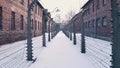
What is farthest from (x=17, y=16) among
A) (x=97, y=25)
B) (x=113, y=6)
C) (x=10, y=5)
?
(x=113, y=6)

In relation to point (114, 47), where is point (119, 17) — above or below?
above

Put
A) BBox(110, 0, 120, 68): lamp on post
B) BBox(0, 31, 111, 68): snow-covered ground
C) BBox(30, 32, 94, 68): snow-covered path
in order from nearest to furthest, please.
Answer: BBox(110, 0, 120, 68): lamp on post < BBox(0, 31, 111, 68): snow-covered ground < BBox(30, 32, 94, 68): snow-covered path

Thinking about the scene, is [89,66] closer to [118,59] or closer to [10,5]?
[118,59]

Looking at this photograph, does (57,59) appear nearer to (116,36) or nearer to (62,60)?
(62,60)

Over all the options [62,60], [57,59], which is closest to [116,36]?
[62,60]

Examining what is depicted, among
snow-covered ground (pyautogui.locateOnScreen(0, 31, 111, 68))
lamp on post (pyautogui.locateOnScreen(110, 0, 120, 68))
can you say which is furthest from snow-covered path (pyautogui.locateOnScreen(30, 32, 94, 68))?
lamp on post (pyautogui.locateOnScreen(110, 0, 120, 68))

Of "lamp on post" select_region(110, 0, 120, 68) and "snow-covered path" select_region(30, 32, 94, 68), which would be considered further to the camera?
"snow-covered path" select_region(30, 32, 94, 68)

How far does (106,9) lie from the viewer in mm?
20766

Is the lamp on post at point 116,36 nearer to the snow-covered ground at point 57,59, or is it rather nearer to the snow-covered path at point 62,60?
the snow-covered ground at point 57,59

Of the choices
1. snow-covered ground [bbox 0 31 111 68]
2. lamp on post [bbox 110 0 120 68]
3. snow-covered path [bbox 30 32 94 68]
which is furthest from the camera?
snow-covered path [bbox 30 32 94 68]

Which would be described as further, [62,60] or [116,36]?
[62,60]

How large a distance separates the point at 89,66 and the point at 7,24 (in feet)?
32.9

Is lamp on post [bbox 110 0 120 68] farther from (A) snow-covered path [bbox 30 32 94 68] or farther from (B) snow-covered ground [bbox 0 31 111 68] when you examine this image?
(A) snow-covered path [bbox 30 32 94 68]

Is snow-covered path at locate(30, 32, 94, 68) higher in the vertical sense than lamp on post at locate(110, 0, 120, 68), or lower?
lower
